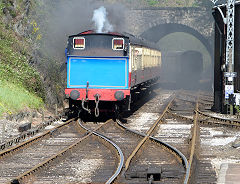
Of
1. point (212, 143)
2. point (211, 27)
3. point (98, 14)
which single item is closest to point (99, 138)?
point (212, 143)

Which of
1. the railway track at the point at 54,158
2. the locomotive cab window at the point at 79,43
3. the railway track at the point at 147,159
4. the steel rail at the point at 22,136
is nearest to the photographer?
the railway track at the point at 147,159

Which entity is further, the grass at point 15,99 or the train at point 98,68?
the train at point 98,68

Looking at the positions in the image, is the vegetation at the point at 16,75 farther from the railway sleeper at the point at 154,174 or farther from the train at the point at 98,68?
the railway sleeper at the point at 154,174

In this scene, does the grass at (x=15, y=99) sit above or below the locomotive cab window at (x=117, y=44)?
below

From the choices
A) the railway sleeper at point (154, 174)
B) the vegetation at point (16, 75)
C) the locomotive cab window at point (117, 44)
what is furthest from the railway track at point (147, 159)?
the vegetation at point (16, 75)

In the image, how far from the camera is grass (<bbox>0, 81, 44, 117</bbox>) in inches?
645

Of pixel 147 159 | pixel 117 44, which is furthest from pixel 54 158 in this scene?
pixel 117 44

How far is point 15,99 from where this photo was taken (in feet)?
56.2

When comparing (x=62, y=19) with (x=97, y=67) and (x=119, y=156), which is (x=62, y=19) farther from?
(x=119, y=156)

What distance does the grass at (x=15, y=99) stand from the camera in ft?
53.7

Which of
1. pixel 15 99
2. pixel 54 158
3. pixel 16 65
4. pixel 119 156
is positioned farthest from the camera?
pixel 16 65

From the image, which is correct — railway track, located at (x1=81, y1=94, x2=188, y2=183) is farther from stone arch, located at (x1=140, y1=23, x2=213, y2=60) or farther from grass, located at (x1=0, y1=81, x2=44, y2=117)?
stone arch, located at (x1=140, y1=23, x2=213, y2=60)

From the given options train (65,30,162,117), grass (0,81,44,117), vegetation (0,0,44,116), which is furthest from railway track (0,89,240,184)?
vegetation (0,0,44,116)

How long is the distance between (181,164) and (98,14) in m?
13.7
